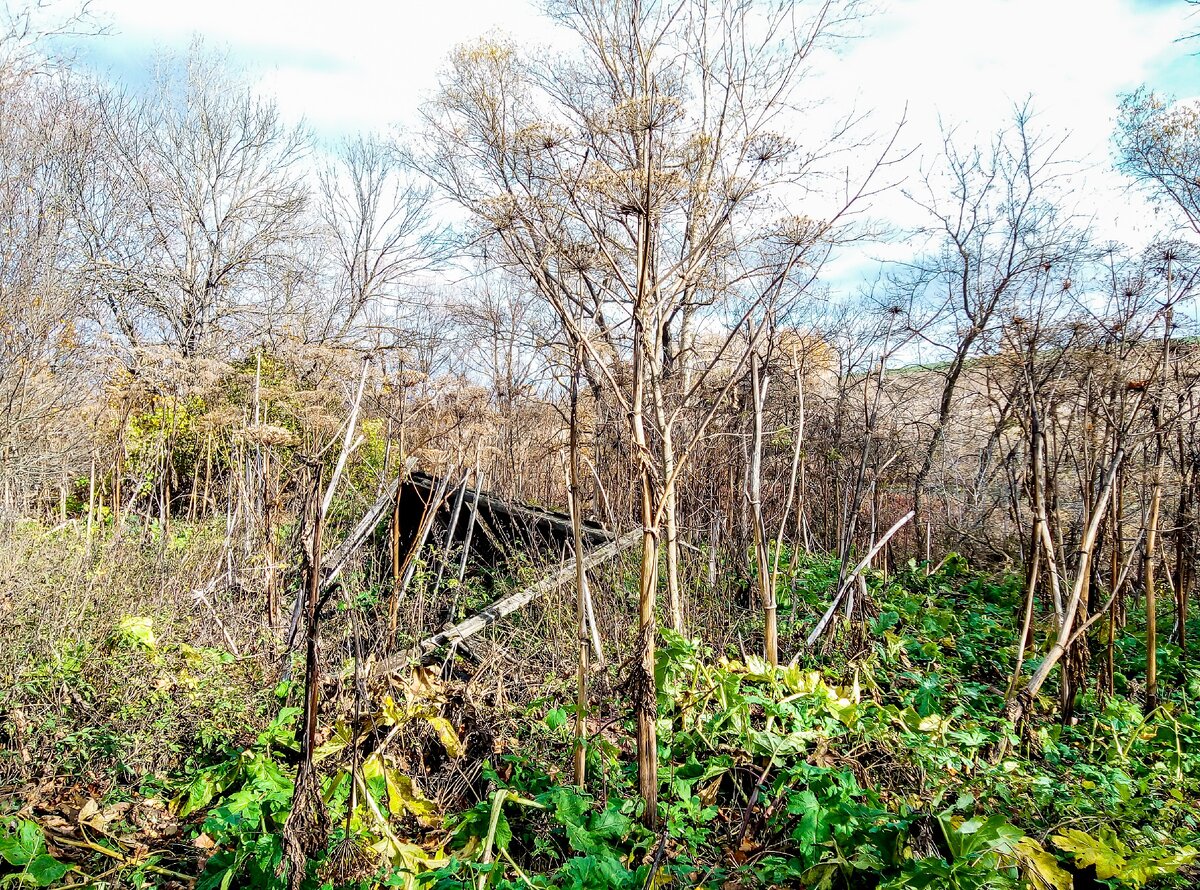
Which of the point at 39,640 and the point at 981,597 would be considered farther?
the point at 981,597

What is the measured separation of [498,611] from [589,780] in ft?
5.05

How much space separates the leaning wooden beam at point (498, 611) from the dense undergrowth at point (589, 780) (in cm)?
25

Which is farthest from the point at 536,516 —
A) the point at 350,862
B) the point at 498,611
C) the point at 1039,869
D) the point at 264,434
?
the point at 1039,869

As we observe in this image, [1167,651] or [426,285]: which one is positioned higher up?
[426,285]

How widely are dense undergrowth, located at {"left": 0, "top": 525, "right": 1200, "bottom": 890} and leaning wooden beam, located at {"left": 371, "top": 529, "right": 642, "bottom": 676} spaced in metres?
0.25

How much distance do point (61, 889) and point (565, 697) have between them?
1.89m

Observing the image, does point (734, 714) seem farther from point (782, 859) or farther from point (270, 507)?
point (270, 507)

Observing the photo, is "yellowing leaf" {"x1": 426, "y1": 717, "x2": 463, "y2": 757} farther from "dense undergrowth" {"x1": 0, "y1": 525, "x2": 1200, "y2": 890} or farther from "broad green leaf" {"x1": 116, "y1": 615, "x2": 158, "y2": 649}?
"broad green leaf" {"x1": 116, "y1": 615, "x2": 158, "y2": 649}

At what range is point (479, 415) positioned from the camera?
8.00m

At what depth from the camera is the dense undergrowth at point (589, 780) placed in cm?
207

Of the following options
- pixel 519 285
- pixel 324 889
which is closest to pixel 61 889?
pixel 324 889

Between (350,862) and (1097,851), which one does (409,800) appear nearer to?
(350,862)

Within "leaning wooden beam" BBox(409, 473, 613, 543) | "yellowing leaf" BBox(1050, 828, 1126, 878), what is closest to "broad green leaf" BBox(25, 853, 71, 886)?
"yellowing leaf" BBox(1050, 828, 1126, 878)

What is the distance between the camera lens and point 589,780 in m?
2.80
